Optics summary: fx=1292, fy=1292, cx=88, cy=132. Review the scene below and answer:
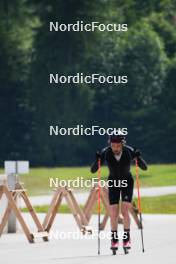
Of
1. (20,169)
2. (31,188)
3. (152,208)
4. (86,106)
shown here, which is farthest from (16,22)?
(20,169)

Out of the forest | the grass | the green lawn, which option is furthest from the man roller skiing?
the forest

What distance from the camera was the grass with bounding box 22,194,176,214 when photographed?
99.7ft

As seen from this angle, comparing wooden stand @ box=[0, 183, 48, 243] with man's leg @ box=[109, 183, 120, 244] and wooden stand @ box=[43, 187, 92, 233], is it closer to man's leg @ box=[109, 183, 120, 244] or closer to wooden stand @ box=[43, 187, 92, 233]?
wooden stand @ box=[43, 187, 92, 233]

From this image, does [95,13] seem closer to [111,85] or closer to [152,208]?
[111,85]

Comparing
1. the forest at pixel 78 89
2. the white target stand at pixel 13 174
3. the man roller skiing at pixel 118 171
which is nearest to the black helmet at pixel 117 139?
the man roller skiing at pixel 118 171

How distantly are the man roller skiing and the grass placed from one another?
11.6m

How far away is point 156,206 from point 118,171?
1421 cm

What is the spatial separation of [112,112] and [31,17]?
9.66 meters

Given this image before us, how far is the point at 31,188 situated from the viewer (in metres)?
43.6

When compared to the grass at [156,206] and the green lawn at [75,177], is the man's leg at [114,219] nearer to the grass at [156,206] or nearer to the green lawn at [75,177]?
the grass at [156,206]

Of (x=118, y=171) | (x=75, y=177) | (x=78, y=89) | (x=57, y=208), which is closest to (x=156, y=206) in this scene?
(x=57, y=208)

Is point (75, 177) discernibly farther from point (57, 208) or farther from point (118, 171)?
point (118, 171)

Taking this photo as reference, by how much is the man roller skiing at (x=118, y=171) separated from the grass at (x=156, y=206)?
38.2 ft

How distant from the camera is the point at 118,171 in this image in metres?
18.0
